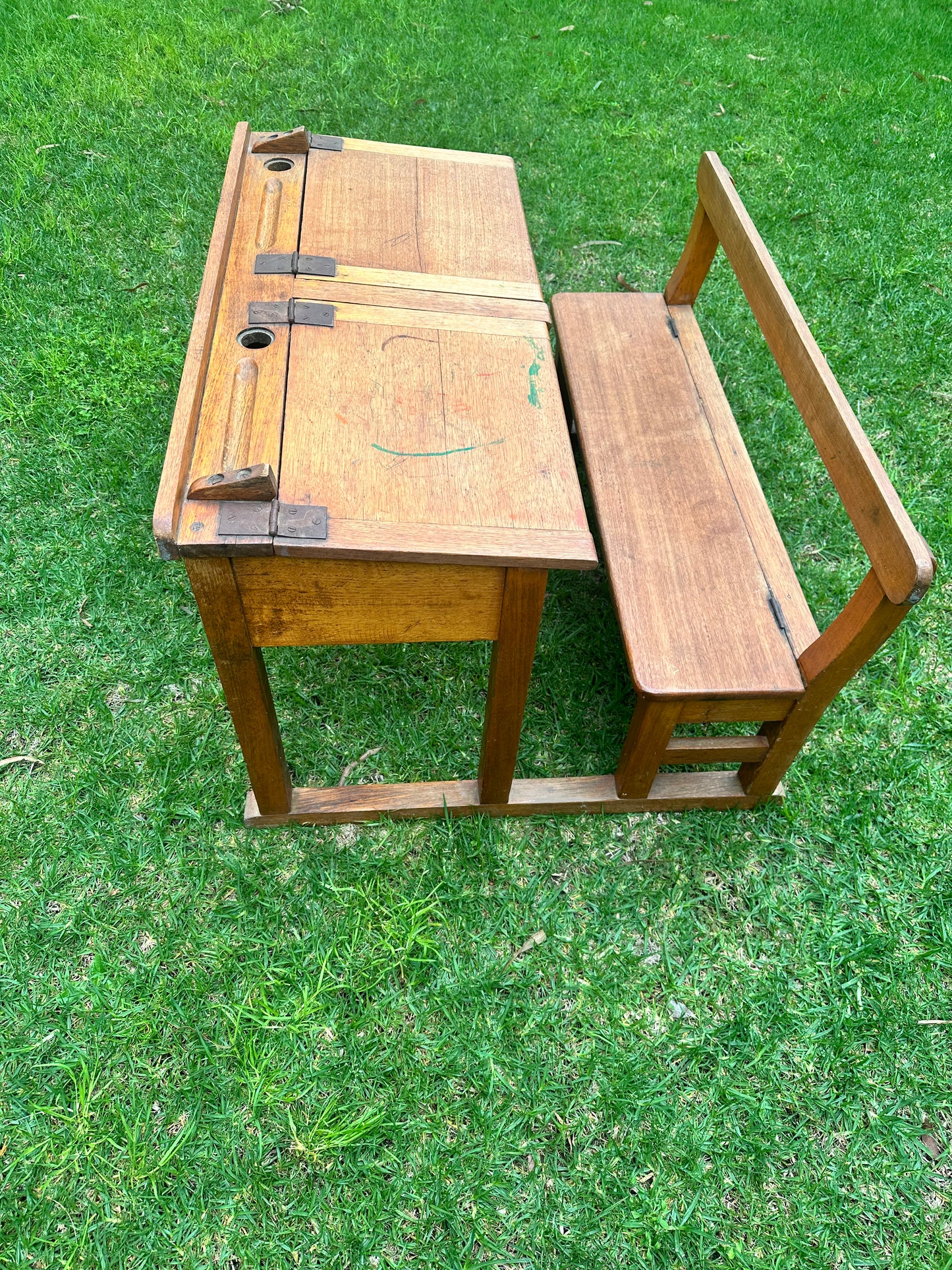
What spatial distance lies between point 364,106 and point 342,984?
446 cm

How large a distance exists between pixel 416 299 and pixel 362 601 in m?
0.77

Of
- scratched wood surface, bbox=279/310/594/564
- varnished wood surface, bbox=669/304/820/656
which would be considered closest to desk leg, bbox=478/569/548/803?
scratched wood surface, bbox=279/310/594/564

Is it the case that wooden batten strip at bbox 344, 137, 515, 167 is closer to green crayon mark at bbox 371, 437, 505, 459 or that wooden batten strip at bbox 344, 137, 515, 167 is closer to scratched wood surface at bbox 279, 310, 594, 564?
scratched wood surface at bbox 279, 310, 594, 564

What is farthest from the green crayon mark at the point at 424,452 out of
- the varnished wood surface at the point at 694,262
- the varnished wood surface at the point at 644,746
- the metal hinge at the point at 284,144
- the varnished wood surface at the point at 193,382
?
the varnished wood surface at the point at 694,262

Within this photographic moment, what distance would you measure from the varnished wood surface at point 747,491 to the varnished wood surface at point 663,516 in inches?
0.9

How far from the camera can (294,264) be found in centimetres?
199

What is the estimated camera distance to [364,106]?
458cm

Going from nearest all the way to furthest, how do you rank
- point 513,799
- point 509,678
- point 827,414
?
point 827,414
point 509,678
point 513,799

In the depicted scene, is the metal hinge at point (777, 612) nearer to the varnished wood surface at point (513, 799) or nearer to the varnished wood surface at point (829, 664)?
the varnished wood surface at point (829, 664)

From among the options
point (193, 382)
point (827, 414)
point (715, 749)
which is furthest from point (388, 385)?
point (715, 749)

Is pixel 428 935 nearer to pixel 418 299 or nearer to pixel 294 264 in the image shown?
pixel 418 299

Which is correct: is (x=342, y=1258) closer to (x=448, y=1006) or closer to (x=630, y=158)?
(x=448, y=1006)

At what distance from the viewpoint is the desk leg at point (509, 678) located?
1.69m

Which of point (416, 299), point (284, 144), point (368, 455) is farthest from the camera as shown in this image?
point (284, 144)
